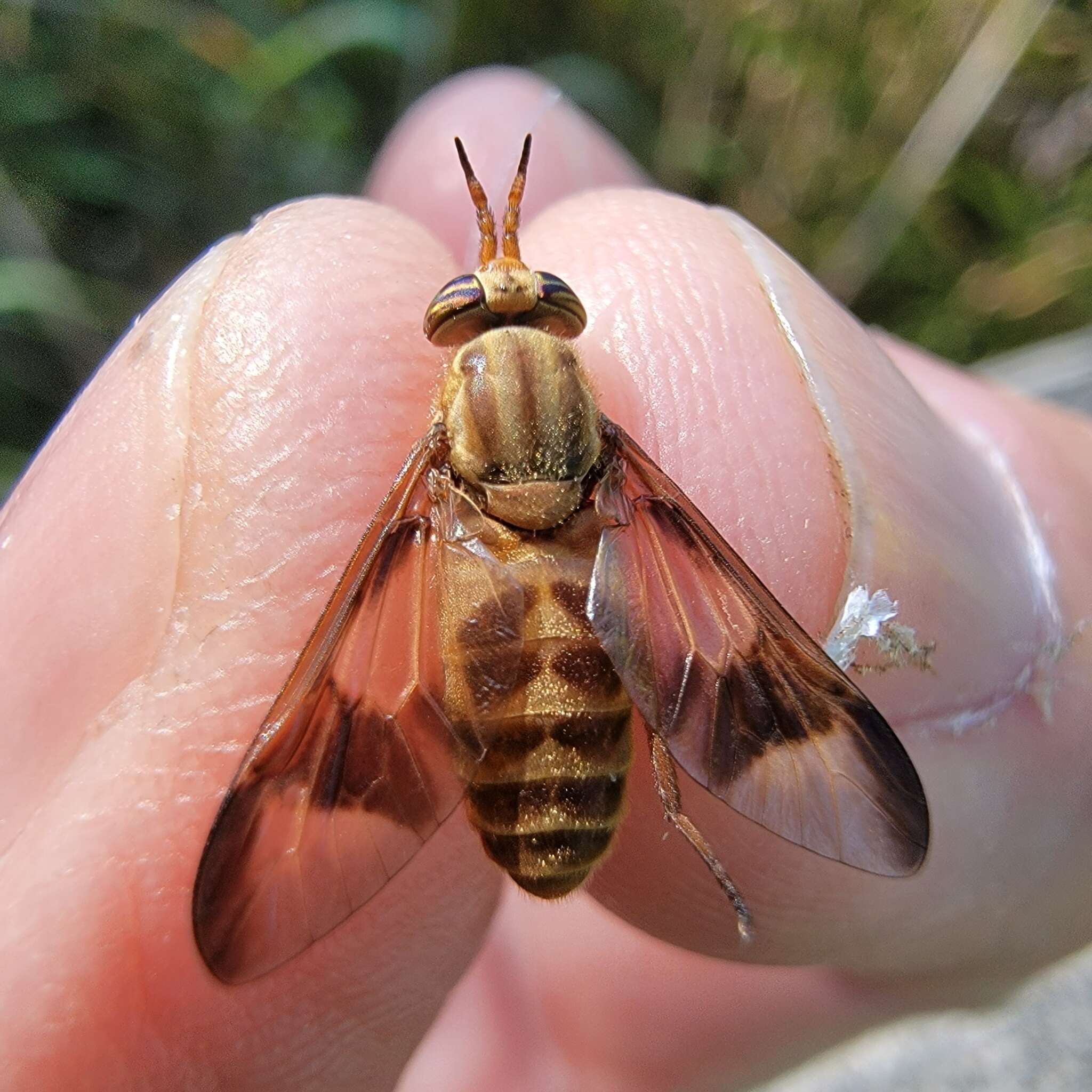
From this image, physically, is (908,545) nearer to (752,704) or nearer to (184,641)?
(752,704)

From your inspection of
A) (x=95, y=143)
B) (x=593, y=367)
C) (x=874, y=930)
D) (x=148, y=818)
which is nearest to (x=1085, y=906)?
(x=874, y=930)

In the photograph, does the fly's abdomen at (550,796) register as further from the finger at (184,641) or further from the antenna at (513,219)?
the antenna at (513,219)

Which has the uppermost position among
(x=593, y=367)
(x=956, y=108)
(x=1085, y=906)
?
(x=956, y=108)

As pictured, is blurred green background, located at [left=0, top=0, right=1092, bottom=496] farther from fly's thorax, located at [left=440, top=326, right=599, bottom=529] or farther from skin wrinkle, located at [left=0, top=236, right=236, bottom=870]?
fly's thorax, located at [left=440, top=326, right=599, bottom=529]

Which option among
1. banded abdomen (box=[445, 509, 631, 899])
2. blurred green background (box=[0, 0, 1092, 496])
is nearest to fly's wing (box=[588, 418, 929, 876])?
banded abdomen (box=[445, 509, 631, 899])

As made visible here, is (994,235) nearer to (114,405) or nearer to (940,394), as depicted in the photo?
(940,394)

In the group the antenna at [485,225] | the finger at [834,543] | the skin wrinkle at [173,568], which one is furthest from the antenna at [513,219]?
the skin wrinkle at [173,568]
